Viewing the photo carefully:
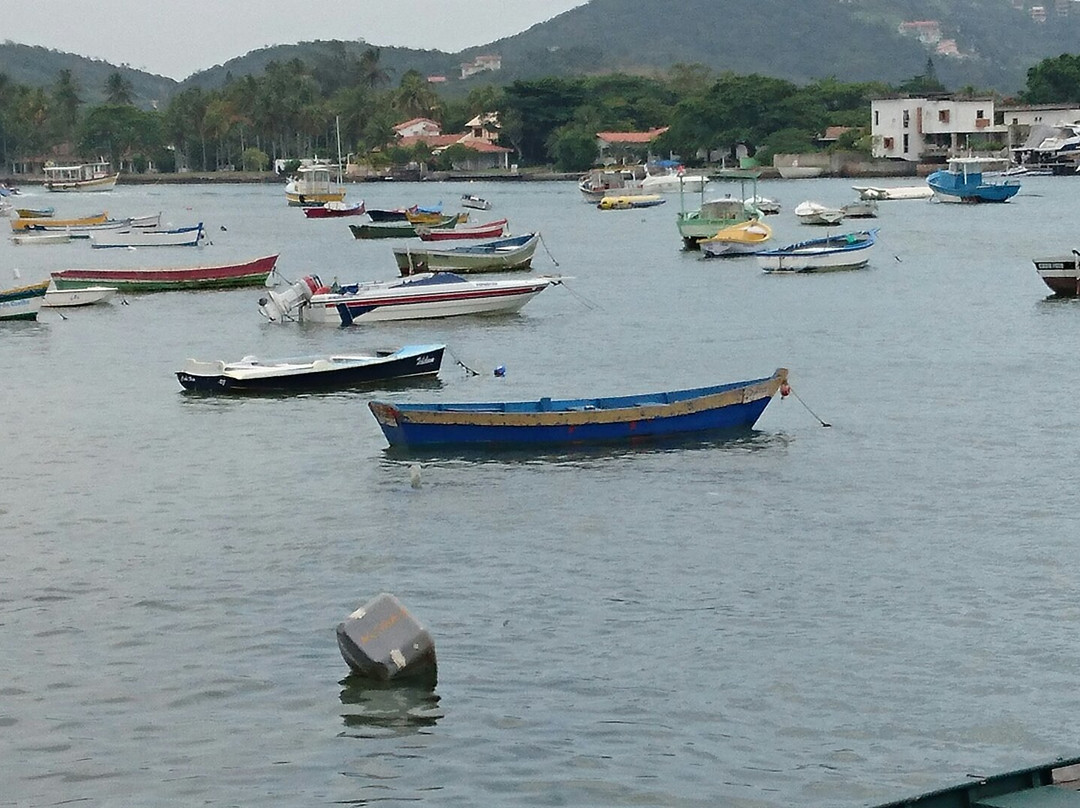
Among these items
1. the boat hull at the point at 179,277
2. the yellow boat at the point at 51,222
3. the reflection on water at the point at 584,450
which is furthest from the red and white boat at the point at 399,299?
the yellow boat at the point at 51,222

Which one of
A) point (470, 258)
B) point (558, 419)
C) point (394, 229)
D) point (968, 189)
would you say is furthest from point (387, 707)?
point (968, 189)

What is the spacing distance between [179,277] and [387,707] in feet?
155

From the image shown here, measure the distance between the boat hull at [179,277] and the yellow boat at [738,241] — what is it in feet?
62.0

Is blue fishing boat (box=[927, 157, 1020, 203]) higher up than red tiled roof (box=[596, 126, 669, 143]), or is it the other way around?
red tiled roof (box=[596, 126, 669, 143])

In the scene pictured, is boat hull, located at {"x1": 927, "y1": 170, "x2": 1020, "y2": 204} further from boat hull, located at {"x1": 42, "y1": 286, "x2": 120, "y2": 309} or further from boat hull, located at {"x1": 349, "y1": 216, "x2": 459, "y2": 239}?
boat hull, located at {"x1": 42, "y1": 286, "x2": 120, "y2": 309}

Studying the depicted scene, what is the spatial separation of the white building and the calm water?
127458mm

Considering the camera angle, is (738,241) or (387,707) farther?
(738,241)

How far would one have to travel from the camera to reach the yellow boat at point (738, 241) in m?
70.1

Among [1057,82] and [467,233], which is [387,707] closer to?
[467,233]

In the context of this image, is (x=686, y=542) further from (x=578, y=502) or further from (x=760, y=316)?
(x=760, y=316)

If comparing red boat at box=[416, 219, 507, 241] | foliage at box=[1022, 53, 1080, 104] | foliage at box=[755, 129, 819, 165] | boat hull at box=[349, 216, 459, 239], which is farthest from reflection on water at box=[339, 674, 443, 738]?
foliage at box=[1022, 53, 1080, 104]

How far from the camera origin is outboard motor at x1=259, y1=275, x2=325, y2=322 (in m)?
47.5

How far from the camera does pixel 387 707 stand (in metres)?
16.7

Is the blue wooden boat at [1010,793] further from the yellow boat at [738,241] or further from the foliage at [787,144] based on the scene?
the foliage at [787,144]
